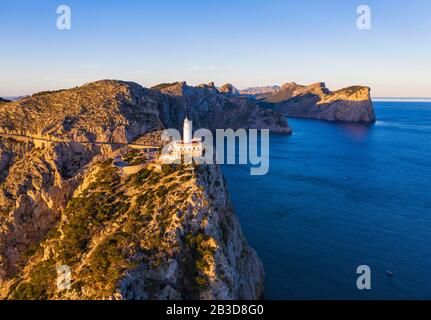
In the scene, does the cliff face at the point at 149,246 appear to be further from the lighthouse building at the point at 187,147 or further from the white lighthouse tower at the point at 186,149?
the lighthouse building at the point at 187,147

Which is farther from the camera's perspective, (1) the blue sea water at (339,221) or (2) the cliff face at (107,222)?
(1) the blue sea water at (339,221)

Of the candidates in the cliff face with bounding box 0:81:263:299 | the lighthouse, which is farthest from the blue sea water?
the lighthouse

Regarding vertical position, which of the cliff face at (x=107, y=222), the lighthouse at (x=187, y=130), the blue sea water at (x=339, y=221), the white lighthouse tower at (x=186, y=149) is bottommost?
the blue sea water at (x=339, y=221)

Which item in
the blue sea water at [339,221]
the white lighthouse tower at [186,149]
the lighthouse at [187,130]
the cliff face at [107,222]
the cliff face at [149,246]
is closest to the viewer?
the cliff face at [149,246]

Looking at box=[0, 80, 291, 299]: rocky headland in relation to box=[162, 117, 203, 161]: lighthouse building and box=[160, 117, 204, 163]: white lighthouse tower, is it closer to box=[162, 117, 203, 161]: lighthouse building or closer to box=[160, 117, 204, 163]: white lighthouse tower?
box=[160, 117, 204, 163]: white lighthouse tower

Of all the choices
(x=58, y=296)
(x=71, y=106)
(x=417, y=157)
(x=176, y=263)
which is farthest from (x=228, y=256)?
(x=417, y=157)

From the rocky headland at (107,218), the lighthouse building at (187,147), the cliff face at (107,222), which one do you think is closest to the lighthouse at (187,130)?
the lighthouse building at (187,147)

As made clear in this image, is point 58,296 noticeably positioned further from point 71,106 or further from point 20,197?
point 71,106
